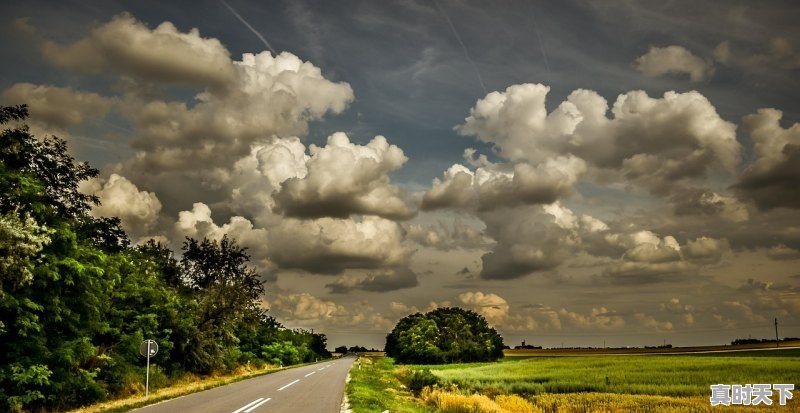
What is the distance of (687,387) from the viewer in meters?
33.9

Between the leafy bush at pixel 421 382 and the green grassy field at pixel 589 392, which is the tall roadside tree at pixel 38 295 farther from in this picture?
the leafy bush at pixel 421 382

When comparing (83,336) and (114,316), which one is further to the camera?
(114,316)

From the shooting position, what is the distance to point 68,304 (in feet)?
62.0

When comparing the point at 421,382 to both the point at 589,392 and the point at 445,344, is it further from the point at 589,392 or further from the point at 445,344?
the point at 445,344

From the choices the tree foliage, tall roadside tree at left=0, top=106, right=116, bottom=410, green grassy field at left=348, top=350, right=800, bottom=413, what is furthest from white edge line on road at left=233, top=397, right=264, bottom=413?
the tree foliage

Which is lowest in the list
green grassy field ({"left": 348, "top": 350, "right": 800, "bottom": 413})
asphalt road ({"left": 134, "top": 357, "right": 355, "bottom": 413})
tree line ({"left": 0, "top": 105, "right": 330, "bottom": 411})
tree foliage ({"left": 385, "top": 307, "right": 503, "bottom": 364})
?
tree foliage ({"left": 385, "top": 307, "right": 503, "bottom": 364})

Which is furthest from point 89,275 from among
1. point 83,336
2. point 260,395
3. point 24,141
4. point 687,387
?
point 687,387

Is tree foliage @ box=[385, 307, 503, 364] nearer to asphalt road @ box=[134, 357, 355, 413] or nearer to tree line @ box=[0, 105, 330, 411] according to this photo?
tree line @ box=[0, 105, 330, 411]

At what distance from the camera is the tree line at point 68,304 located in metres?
16.6

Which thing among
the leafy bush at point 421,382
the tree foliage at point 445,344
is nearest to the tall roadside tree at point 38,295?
the leafy bush at point 421,382

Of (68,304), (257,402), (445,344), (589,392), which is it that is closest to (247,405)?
(257,402)

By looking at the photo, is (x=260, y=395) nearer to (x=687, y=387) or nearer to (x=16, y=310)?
(x=16, y=310)

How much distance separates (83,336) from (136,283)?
8413mm

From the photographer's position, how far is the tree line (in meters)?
16.6
